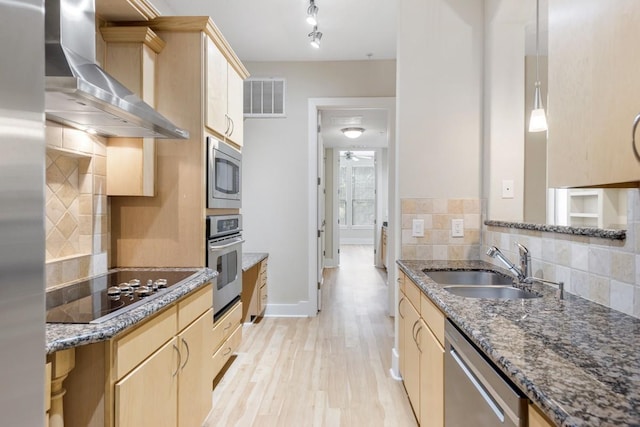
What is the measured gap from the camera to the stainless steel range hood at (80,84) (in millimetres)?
1113

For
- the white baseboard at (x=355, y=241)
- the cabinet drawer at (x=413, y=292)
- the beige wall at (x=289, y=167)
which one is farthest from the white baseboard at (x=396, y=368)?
the white baseboard at (x=355, y=241)

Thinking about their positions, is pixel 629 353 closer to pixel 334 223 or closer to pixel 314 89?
pixel 314 89

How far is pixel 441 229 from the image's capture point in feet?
7.87

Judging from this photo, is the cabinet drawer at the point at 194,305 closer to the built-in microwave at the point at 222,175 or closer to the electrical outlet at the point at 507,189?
the built-in microwave at the point at 222,175

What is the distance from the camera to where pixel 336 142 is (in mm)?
7500

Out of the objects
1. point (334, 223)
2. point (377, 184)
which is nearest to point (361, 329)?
point (334, 223)

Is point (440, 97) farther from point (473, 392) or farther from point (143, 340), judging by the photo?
point (143, 340)

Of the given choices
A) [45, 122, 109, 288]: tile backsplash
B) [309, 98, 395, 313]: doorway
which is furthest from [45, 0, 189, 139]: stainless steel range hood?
[309, 98, 395, 313]: doorway

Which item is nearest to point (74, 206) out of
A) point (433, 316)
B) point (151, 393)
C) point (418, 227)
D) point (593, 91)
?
point (151, 393)

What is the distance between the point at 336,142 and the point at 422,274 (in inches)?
231

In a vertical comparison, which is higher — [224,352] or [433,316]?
[433,316]

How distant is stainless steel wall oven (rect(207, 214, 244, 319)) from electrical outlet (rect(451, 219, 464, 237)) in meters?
1.52

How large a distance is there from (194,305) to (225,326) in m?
0.70

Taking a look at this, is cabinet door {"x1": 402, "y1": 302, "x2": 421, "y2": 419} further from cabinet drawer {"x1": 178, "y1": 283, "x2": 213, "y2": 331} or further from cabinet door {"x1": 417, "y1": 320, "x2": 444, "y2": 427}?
cabinet drawer {"x1": 178, "y1": 283, "x2": 213, "y2": 331}
